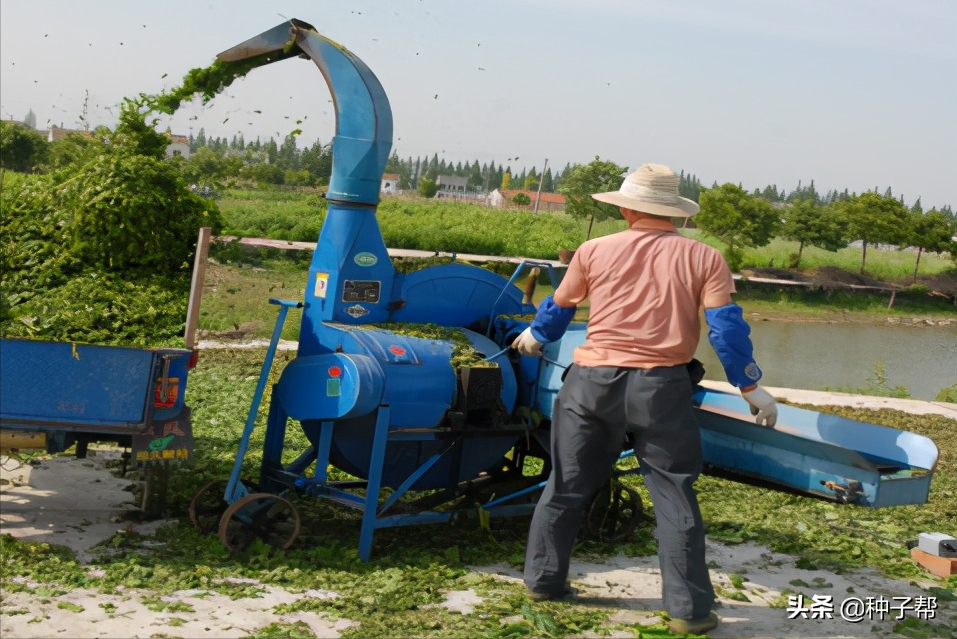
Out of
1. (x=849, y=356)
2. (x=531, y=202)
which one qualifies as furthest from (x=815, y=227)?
(x=531, y=202)

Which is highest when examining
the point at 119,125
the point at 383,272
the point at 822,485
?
the point at 119,125

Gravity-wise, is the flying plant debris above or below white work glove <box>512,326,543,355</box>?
above

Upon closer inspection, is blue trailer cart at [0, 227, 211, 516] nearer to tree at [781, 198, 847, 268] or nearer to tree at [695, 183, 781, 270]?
tree at [695, 183, 781, 270]

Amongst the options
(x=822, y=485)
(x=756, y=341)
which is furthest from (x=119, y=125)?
(x=756, y=341)

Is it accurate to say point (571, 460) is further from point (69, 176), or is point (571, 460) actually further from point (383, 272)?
point (69, 176)

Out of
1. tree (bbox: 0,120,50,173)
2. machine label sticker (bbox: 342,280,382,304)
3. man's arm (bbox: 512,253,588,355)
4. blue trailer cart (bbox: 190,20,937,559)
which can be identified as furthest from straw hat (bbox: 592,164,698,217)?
tree (bbox: 0,120,50,173)

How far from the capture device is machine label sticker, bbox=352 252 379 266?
6.66 m

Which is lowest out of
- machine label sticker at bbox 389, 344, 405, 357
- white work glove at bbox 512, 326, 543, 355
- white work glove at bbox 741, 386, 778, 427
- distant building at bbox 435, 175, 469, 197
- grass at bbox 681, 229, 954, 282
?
machine label sticker at bbox 389, 344, 405, 357

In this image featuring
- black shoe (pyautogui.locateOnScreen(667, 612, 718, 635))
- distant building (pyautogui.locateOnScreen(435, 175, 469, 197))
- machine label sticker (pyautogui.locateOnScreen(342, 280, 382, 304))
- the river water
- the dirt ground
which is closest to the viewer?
the dirt ground

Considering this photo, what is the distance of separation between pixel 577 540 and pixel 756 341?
1826cm

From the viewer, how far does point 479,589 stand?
5.84 metres

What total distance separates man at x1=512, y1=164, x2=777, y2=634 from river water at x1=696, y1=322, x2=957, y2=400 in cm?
1210

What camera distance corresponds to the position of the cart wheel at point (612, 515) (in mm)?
6855

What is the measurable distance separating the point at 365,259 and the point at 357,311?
1.05 feet
